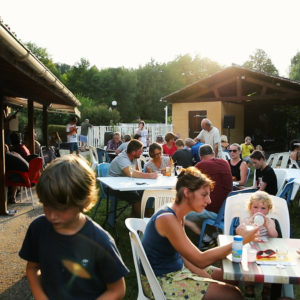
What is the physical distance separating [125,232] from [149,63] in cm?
4769

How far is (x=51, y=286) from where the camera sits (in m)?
1.53

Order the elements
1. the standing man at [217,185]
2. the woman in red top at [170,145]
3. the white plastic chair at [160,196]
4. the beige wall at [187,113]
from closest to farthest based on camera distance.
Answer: the white plastic chair at [160,196], the standing man at [217,185], the woman in red top at [170,145], the beige wall at [187,113]

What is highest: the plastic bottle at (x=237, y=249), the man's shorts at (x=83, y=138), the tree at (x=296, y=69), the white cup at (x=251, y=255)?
the tree at (x=296, y=69)

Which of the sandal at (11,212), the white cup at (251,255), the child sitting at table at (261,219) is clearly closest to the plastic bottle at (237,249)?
the white cup at (251,255)

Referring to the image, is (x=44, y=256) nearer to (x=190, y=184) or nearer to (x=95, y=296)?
(x=95, y=296)

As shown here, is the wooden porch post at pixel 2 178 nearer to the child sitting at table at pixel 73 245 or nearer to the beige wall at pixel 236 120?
the child sitting at table at pixel 73 245

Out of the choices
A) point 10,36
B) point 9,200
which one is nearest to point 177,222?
point 10,36

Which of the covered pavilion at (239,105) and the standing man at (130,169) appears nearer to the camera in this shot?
the standing man at (130,169)

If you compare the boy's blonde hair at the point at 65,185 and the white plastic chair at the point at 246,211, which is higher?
the boy's blonde hair at the point at 65,185

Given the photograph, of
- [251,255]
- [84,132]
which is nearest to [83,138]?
[84,132]

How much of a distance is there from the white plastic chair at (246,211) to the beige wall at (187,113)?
14618 mm

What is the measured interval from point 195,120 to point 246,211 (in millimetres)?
15228

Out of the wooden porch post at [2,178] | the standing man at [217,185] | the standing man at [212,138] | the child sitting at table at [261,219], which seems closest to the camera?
the child sitting at table at [261,219]

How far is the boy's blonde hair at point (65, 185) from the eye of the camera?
141 cm
